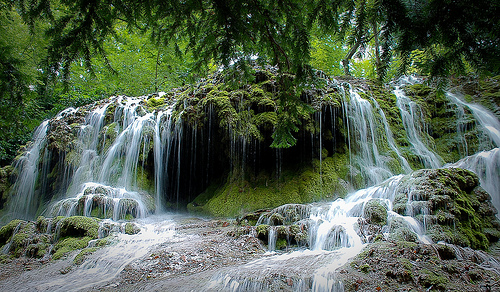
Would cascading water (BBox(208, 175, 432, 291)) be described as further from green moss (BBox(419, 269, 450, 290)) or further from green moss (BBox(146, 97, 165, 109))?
green moss (BBox(146, 97, 165, 109))

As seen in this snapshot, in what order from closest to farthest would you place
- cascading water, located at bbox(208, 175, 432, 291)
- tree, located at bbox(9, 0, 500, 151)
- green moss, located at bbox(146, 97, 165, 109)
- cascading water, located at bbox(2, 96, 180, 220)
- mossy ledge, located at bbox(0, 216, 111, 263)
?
tree, located at bbox(9, 0, 500, 151)
cascading water, located at bbox(208, 175, 432, 291)
mossy ledge, located at bbox(0, 216, 111, 263)
cascading water, located at bbox(2, 96, 180, 220)
green moss, located at bbox(146, 97, 165, 109)

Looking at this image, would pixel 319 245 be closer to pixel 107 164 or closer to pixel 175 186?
pixel 175 186

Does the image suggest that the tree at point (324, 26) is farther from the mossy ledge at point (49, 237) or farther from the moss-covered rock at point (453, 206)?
the mossy ledge at point (49, 237)

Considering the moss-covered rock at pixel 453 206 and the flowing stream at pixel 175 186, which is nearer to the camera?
the flowing stream at pixel 175 186

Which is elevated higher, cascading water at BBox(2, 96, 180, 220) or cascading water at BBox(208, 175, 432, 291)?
cascading water at BBox(2, 96, 180, 220)

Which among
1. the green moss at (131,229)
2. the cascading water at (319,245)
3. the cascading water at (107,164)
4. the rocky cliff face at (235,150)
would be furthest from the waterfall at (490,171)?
the cascading water at (107,164)

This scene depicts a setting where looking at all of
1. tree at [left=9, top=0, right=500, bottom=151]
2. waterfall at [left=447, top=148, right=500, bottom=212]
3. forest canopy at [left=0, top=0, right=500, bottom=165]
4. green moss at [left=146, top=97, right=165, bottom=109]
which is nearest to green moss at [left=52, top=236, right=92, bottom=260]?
forest canopy at [left=0, top=0, right=500, bottom=165]

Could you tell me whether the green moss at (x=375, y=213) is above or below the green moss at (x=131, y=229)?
above

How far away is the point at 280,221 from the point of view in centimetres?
586

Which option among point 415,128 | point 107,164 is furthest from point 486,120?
point 107,164

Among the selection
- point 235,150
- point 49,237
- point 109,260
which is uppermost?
point 235,150

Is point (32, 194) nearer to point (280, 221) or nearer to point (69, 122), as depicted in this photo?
point (69, 122)

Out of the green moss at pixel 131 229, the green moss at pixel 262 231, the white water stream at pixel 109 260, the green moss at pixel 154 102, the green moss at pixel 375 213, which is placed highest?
the green moss at pixel 154 102

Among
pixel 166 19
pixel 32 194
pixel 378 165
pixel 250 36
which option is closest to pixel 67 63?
pixel 166 19
